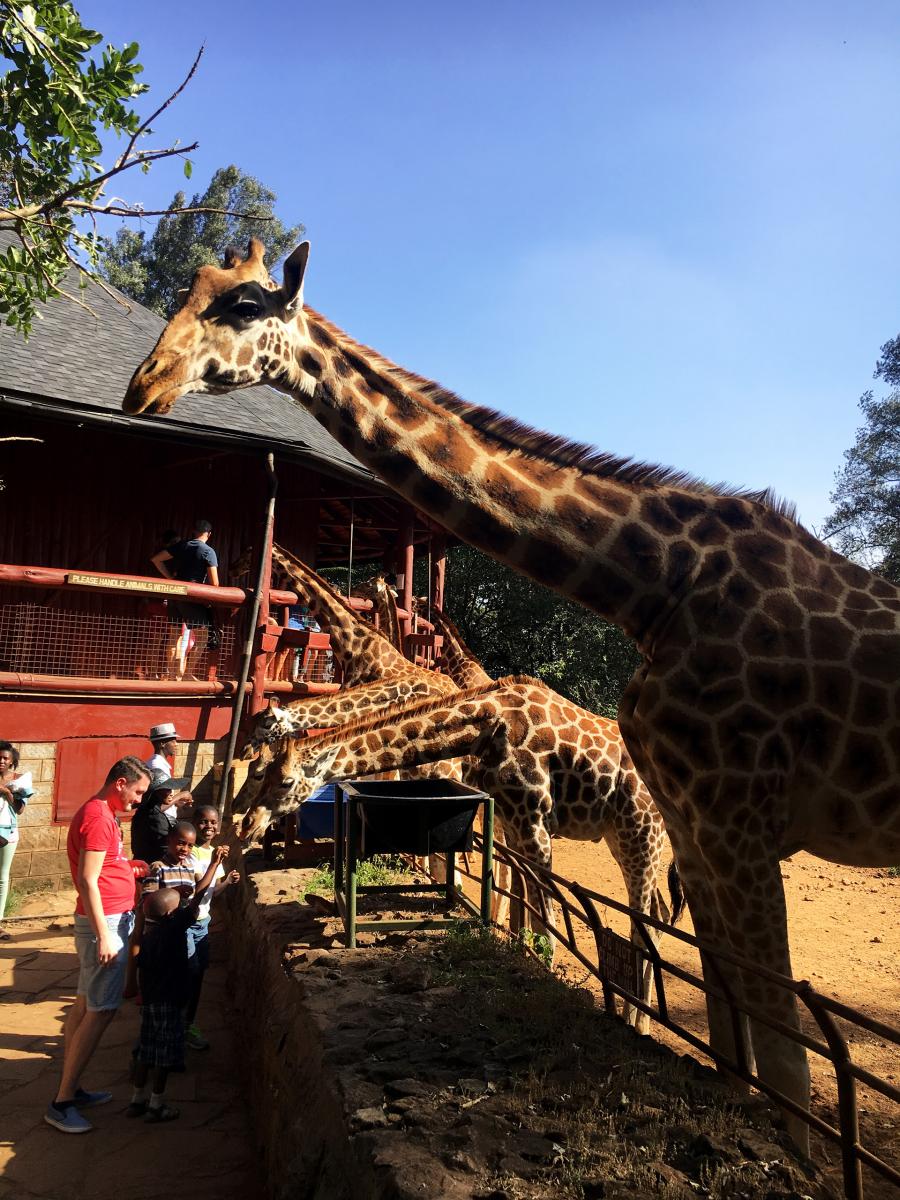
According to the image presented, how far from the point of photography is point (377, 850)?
504 centimetres

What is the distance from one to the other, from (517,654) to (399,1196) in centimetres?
2405

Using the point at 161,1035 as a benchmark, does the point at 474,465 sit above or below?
above

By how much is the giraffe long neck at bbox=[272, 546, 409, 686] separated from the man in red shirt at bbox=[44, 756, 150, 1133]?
6363mm

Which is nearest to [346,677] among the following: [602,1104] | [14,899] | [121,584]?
[121,584]

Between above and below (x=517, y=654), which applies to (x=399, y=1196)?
below

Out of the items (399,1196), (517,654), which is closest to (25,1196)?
(399,1196)

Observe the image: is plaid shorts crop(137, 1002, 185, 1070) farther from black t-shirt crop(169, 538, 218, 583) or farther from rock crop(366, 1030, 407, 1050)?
black t-shirt crop(169, 538, 218, 583)

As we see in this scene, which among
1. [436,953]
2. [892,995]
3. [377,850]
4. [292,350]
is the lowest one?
[892,995]

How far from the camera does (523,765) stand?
716 cm

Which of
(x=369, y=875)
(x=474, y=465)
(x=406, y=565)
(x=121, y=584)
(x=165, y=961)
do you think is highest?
(x=406, y=565)

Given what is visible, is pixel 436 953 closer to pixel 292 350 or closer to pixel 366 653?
pixel 292 350

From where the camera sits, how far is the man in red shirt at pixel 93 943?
460cm

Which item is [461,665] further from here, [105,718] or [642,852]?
[642,852]

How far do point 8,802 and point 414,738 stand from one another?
399 cm
